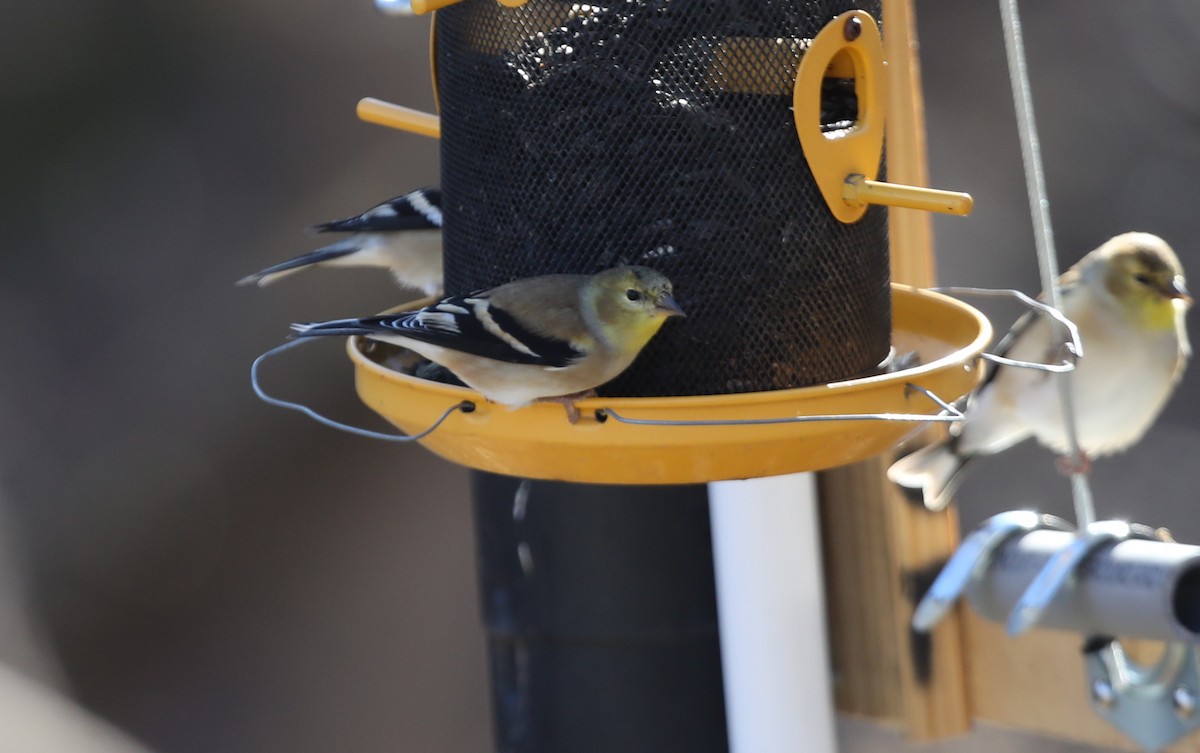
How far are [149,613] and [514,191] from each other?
12.8ft

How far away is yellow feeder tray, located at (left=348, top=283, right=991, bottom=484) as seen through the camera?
1881mm

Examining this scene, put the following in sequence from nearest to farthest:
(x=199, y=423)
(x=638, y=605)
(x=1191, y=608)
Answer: (x=1191, y=608)
(x=638, y=605)
(x=199, y=423)

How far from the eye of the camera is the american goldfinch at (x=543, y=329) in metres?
2.09

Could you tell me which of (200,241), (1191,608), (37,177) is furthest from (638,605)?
(37,177)

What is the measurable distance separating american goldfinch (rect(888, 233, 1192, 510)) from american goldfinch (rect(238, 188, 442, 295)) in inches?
59.5

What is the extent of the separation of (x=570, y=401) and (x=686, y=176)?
46cm

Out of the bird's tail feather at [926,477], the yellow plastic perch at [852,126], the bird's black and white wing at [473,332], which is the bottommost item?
the bird's tail feather at [926,477]

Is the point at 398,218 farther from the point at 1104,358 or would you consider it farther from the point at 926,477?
the point at 1104,358

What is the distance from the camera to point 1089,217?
5.79 m

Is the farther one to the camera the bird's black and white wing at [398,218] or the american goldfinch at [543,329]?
the bird's black and white wing at [398,218]

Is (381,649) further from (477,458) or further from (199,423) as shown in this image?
(477,458)

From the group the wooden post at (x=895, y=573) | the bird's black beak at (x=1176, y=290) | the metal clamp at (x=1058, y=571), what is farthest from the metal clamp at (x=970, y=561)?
the bird's black beak at (x=1176, y=290)

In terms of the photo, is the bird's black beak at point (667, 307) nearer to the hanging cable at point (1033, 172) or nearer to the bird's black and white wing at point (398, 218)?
the hanging cable at point (1033, 172)

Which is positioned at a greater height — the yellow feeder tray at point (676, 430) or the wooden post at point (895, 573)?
the yellow feeder tray at point (676, 430)
